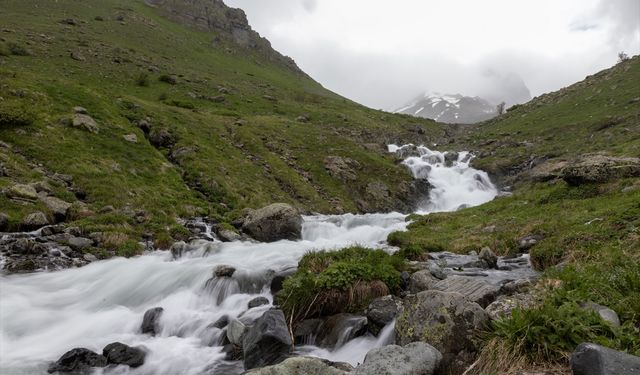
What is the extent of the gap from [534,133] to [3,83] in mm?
57183

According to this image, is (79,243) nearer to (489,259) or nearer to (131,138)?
(131,138)

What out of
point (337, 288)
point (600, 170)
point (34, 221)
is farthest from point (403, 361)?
point (600, 170)

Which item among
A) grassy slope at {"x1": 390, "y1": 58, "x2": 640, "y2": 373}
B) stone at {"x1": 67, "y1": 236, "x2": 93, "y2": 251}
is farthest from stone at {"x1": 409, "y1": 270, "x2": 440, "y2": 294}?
stone at {"x1": 67, "y1": 236, "x2": 93, "y2": 251}

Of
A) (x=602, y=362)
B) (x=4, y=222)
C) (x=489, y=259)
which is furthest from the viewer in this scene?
(x=4, y=222)

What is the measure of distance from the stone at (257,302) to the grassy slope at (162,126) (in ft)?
35.3

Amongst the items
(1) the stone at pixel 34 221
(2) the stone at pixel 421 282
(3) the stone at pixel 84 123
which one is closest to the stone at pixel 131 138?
(3) the stone at pixel 84 123

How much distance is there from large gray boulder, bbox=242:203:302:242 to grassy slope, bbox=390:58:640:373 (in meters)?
6.13

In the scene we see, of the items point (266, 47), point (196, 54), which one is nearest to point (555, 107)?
point (196, 54)

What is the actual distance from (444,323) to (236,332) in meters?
5.33

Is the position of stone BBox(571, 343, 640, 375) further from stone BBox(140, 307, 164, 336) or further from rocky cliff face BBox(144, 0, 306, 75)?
rocky cliff face BBox(144, 0, 306, 75)

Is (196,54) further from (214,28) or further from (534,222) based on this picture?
(534,222)

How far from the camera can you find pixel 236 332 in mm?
9773

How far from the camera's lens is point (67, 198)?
1994 centimetres

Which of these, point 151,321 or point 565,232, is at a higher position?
point 565,232
